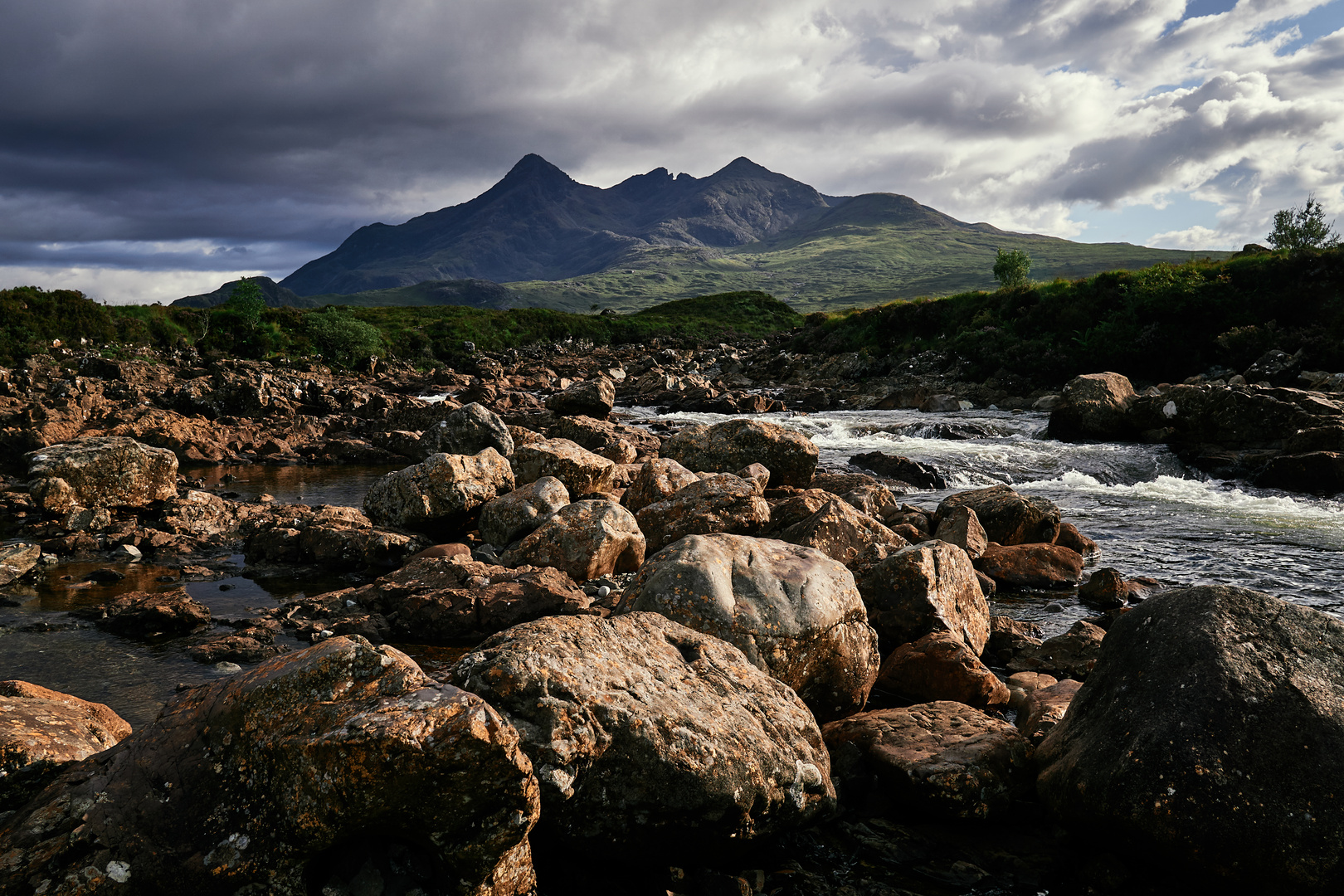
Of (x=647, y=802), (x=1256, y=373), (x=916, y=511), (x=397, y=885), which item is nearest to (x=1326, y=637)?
(x=647, y=802)

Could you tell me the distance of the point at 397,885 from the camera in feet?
14.5

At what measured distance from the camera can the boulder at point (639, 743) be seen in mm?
5070

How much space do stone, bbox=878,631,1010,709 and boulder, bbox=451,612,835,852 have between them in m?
2.75

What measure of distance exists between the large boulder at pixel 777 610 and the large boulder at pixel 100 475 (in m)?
15.9

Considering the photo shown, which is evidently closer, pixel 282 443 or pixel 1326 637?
pixel 1326 637

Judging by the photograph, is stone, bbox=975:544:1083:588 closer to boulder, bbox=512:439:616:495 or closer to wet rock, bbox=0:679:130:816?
boulder, bbox=512:439:616:495

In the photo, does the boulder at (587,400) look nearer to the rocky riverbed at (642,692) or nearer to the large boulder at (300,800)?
the rocky riverbed at (642,692)

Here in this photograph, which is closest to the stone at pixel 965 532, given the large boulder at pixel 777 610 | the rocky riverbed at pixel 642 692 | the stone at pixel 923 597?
the rocky riverbed at pixel 642 692

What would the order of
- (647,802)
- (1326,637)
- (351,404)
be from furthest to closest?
(351,404) < (1326,637) < (647,802)

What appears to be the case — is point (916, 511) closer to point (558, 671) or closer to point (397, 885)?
point (558, 671)

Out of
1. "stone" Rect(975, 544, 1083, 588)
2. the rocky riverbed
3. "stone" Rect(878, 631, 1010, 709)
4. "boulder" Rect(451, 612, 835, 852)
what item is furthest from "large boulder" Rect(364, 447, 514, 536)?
"stone" Rect(975, 544, 1083, 588)

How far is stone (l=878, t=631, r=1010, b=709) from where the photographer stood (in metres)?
8.47

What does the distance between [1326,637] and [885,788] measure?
379cm

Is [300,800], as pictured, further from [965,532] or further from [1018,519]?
[1018,519]
